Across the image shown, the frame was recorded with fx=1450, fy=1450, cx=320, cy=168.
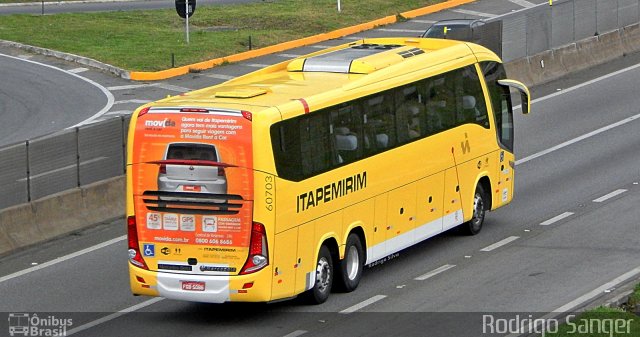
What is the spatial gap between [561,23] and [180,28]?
602 inches

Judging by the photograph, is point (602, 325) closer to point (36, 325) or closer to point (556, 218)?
point (36, 325)

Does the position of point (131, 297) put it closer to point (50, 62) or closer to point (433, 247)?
point (433, 247)

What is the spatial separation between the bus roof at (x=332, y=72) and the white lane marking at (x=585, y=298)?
4168 millimetres

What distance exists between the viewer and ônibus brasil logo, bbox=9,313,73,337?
1808 cm

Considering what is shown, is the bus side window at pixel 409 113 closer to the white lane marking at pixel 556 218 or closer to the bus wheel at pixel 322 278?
the bus wheel at pixel 322 278

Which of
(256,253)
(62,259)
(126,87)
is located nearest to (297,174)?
(256,253)

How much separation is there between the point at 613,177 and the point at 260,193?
11564 millimetres

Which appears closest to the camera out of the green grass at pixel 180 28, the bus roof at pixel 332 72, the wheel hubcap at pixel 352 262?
the bus roof at pixel 332 72

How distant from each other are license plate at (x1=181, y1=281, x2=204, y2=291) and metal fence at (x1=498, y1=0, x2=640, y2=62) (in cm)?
2074

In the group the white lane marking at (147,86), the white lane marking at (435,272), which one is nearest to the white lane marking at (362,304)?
the white lane marking at (435,272)

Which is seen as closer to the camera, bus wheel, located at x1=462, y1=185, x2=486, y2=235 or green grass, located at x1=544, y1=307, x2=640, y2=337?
green grass, located at x1=544, y1=307, x2=640, y2=337

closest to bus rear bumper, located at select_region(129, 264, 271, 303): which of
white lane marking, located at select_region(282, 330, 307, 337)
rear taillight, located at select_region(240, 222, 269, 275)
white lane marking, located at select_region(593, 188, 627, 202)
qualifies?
rear taillight, located at select_region(240, 222, 269, 275)

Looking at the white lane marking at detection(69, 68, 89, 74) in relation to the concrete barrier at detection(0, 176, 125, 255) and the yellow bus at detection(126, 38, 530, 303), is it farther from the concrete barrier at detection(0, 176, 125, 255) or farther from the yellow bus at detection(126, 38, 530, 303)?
the yellow bus at detection(126, 38, 530, 303)

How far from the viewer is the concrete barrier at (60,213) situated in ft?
74.0
